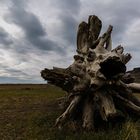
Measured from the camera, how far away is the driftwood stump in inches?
537

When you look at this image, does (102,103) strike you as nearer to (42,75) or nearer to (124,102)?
(124,102)

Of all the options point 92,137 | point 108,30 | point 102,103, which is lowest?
point 92,137

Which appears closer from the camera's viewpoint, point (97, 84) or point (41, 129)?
point (97, 84)

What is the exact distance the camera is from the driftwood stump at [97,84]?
13633 mm

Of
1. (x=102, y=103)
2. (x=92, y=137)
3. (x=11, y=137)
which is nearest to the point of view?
(x=92, y=137)

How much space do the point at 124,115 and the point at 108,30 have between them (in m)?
4.35

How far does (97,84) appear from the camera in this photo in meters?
13.5

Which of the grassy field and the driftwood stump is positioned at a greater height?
the driftwood stump

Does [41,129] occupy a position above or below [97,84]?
below

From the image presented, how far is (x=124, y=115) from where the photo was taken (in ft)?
49.8

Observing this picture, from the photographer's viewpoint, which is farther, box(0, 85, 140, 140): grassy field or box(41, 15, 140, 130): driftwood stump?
box(41, 15, 140, 130): driftwood stump

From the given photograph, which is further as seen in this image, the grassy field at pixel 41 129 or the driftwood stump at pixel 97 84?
the driftwood stump at pixel 97 84

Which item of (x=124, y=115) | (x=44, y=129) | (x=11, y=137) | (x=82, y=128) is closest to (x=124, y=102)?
(x=124, y=115)

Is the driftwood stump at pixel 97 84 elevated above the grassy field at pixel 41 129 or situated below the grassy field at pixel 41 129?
above
